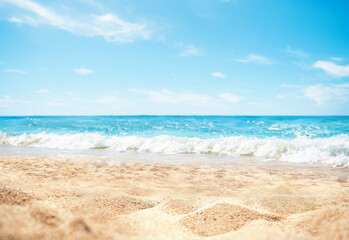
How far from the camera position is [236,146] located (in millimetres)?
9672

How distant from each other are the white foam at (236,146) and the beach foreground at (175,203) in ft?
6.18

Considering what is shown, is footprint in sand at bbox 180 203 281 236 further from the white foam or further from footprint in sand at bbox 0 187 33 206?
the white foam

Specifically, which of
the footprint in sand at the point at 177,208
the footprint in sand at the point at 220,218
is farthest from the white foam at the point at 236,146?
the footprint in sand at the point at 220,218

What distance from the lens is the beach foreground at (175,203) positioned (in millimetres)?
1562

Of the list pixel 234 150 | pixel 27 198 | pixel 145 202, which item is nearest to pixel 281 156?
pixel 234 150

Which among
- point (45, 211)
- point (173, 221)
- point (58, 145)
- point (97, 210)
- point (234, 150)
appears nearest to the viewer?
point (45, 211)

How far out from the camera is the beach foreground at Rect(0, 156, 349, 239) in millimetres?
1562

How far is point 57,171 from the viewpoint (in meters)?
5.17

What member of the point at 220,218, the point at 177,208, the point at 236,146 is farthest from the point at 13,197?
the point at 236,146

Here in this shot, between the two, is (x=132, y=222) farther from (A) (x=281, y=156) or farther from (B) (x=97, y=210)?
(A) (x=281, y=156)

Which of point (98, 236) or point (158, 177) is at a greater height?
point (98, 236)

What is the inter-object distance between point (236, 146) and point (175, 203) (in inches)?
286

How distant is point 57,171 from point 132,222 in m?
4.02

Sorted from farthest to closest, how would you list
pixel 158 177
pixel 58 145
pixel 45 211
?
1. pixel 58 145
2. pixel 158 177
3. pixel 45 211
